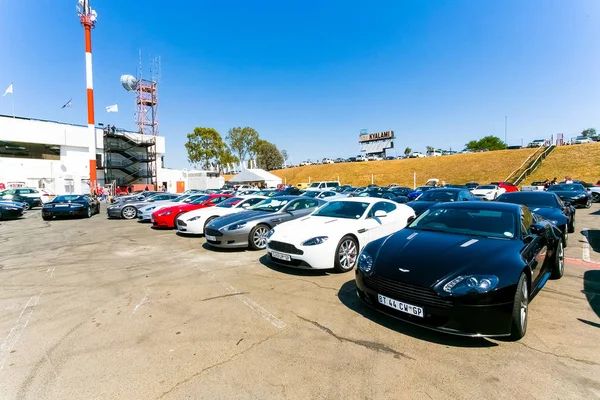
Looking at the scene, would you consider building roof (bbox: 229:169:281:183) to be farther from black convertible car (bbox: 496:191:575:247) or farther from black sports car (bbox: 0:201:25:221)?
black convertible car (bbox: 496:191:575:247)

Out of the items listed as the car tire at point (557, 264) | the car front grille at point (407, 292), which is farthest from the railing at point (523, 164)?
the car front grille at point (407, 292)

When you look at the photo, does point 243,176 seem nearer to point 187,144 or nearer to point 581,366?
point 187,144

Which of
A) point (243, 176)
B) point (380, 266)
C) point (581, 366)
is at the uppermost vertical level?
point (243, 176)

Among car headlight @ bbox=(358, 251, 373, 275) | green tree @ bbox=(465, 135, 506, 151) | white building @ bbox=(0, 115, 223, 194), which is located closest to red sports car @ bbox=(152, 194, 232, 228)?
car headlight @ bbox=(358, 251, 373, 275)

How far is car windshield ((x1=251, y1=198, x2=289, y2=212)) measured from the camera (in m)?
8.47

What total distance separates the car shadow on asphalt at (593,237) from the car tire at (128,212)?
717 inches

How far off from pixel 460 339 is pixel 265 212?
572cm

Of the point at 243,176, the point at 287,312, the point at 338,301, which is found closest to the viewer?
the point at 287,312

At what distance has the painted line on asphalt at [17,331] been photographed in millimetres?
3076

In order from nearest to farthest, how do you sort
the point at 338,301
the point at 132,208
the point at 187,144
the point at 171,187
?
the point at 338,301
the point at 132,208
the point at 171,187
the point at 187,144

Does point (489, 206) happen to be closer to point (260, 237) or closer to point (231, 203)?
point (260, 237)

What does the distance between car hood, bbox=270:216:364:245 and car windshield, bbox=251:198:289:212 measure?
217 centimetres

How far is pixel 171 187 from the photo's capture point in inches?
2057

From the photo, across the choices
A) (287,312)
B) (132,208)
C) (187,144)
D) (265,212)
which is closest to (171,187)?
(187,144)
